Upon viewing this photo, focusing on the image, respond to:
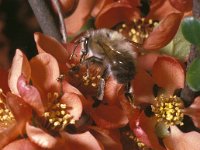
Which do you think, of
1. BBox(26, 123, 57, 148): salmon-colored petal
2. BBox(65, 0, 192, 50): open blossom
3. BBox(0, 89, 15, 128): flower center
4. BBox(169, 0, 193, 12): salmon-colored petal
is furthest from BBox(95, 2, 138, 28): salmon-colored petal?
BBox(26, 123, 57, 148): salmon-colored petal

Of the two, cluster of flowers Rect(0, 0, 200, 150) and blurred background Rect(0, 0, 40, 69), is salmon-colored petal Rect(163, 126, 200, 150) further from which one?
blurred background Rect(0, 0, 40, 69)

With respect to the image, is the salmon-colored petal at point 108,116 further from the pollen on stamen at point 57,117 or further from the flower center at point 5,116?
the flower center at point 5,116

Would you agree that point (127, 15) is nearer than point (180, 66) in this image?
No

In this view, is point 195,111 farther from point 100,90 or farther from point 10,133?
point 10,133

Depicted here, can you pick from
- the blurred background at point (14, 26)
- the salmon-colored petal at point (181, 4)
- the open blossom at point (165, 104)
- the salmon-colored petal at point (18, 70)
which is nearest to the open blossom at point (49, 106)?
the salmon-colored petal at point (18, 70)

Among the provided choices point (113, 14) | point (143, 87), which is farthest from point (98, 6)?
point (143, 87)

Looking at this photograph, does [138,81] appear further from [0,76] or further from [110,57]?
[0,76]

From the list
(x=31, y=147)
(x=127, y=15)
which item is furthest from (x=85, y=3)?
(x=31, y=147)
